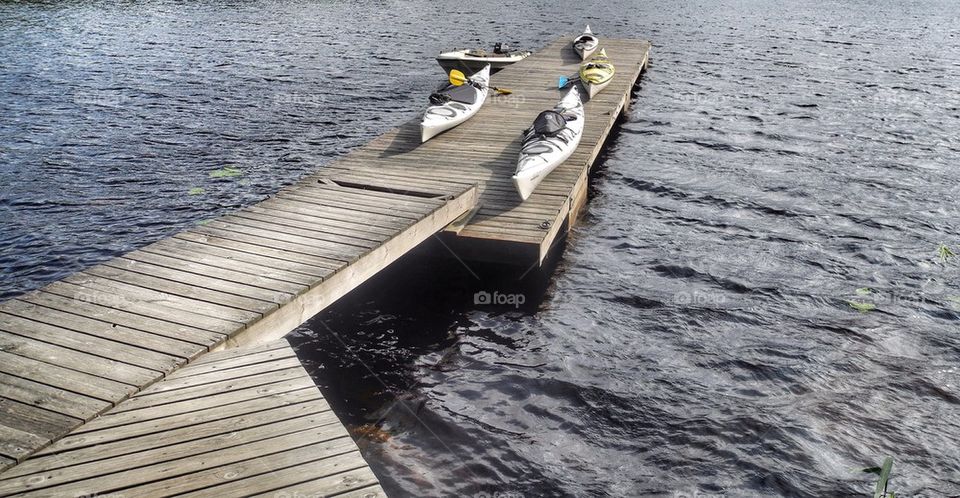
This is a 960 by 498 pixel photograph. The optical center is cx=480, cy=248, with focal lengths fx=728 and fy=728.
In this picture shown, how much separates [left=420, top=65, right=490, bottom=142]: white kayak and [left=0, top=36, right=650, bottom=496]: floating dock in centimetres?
215

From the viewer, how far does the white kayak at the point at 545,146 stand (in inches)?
557

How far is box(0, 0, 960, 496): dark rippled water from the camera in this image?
969cm

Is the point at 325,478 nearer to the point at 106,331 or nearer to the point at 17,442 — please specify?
the point at 17,442

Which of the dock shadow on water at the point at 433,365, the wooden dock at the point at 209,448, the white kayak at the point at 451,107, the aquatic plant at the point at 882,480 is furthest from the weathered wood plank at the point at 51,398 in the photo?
the white kayak at the point at 451,107

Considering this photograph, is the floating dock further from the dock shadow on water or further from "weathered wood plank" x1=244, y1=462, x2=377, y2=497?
the dock shadow on water

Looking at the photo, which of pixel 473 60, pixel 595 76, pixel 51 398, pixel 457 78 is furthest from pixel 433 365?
pixel 473 60

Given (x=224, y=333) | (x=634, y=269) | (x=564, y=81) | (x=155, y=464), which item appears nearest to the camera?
(x=155, y=464)

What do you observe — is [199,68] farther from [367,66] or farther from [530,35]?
[530,35]

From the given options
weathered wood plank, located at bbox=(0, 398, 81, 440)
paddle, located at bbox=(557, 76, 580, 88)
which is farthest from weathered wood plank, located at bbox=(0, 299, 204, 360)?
paddle, located at bbox=(557, 76, 580, 88)

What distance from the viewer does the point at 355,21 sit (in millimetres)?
43156

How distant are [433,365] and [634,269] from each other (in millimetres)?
5056

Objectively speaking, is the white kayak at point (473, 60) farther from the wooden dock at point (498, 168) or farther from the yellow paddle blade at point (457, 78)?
the yellow paddle blade at point (457, 78)

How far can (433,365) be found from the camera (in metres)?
11.4

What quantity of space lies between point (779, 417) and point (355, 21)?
38.3 m
